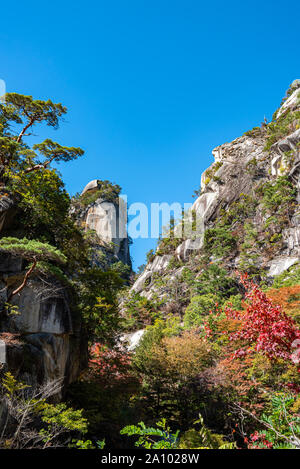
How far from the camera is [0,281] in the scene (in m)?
8.35

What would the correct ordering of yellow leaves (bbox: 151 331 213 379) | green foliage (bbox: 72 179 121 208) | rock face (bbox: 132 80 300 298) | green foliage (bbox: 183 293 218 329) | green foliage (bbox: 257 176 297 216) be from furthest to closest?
green foliage (bbox: 72 179 121 208), green foliage (bbox: 257 176 297 216), rock face (bbox: 132 80 300 298), green foliage (bbox: 183 293 218 329), yellow leaves (bbox: 151 331 213 379)

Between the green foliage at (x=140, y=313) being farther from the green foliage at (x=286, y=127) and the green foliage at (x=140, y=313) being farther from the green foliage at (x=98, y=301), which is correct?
the green foliage at (x=286, y=127)

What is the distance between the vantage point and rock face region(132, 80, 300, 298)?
22453mm

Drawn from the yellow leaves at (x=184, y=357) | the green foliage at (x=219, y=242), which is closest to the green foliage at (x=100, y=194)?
the green foliage at (x=219, y=242)

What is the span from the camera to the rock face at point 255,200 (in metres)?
22.5

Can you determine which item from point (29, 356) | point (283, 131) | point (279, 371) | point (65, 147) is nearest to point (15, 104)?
point (65, 147)

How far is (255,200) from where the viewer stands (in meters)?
29.4

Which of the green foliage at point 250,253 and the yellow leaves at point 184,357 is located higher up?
the green foliage at point 250,253

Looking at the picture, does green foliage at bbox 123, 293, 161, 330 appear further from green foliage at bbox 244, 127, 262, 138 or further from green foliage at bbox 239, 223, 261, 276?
green foliage at bbox 244, 127, 262, 138

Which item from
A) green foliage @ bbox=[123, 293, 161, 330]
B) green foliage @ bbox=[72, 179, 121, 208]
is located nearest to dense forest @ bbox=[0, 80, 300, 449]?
green foliage @ bbox=[123, 293, 161, 330]

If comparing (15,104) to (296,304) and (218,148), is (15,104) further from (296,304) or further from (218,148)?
(218,148)

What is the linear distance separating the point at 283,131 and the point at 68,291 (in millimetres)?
30634

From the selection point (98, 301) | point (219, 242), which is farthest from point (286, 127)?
point (98, 301)

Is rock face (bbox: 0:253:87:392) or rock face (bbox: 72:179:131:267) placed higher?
Answer: rock face (bbox: 72:179:131:267)
